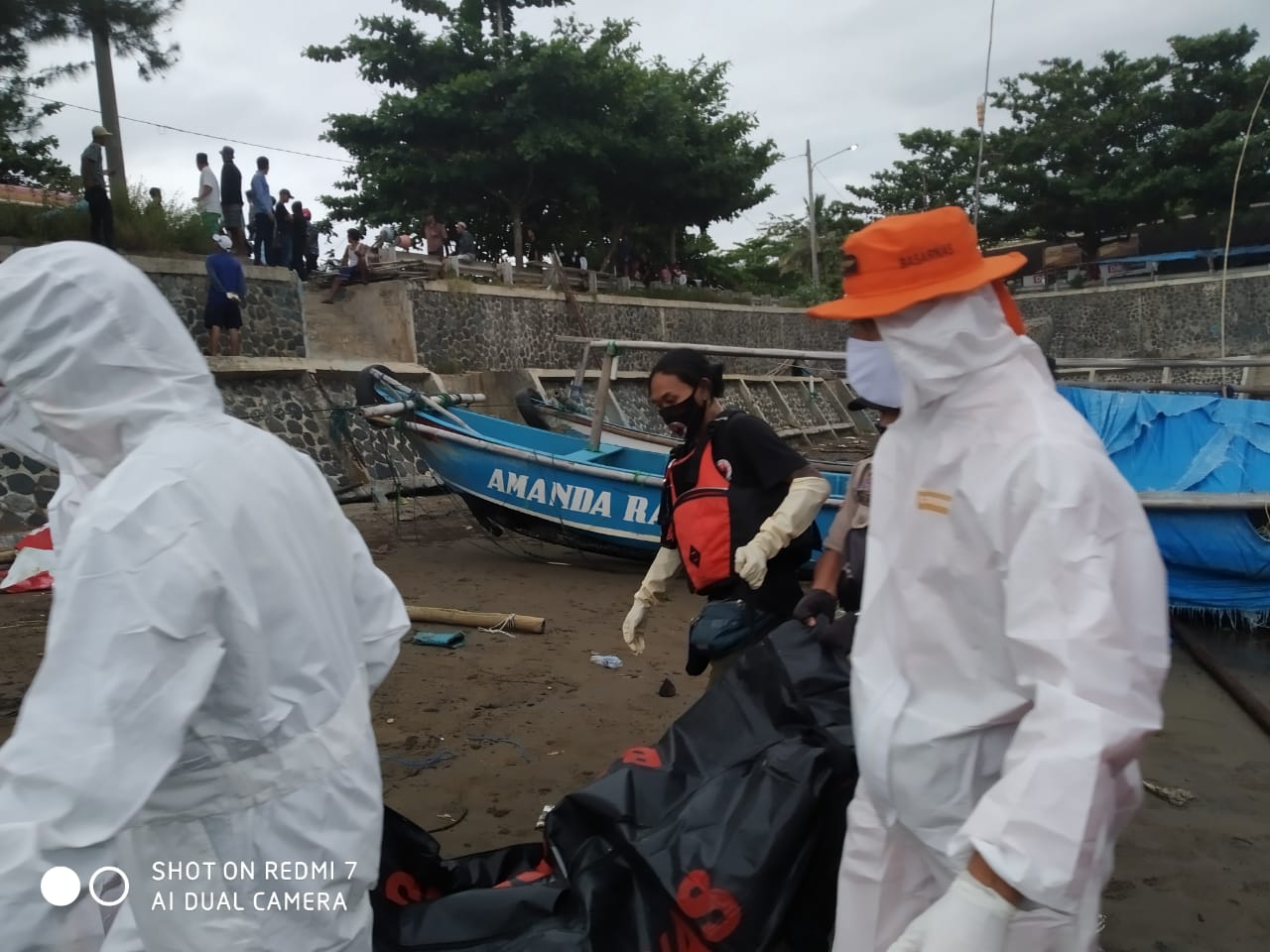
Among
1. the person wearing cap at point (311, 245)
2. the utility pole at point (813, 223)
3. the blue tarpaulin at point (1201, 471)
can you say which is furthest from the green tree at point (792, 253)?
the blue tarpaulin at point (1201, 471)

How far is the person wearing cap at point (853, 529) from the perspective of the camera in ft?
6.81

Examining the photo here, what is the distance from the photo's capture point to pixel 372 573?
1.76 meters

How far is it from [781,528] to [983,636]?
4.67ft

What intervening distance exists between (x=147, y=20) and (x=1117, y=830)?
23.3ft

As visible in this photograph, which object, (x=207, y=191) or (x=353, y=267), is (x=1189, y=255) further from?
(x=207, y=191)

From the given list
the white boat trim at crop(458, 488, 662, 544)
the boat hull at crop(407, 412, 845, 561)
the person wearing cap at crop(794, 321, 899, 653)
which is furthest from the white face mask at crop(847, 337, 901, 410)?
the white boat trim at crop(458, 488, 662, 544)

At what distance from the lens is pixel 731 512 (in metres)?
2.92

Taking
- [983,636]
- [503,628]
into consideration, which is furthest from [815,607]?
[503,628]

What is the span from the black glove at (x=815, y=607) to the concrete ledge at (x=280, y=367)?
9.67 metres

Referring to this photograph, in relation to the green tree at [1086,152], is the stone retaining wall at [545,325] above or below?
below

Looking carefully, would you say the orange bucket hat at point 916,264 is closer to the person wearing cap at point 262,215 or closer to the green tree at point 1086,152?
the person wearing cap at point 262,215

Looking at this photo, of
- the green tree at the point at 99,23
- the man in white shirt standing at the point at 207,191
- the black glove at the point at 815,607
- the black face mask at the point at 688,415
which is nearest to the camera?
the black glove at the point at 815,607

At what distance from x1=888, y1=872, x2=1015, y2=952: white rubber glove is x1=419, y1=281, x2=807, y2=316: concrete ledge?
536 inches

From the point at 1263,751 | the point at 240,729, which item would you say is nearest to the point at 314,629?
the point at 240,729
